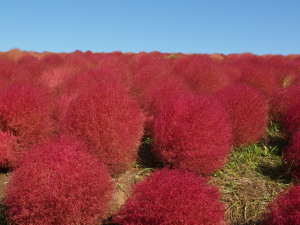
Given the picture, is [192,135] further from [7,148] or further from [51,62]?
[51,62]

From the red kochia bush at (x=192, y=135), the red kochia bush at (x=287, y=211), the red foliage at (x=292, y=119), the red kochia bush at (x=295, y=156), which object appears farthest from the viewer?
the red foliage at (x=292, y=119)

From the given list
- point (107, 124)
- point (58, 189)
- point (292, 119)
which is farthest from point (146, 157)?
point (292, 119)

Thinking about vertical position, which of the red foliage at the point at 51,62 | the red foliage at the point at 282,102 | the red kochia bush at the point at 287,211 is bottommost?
the red kochia bush at the point at 287,211

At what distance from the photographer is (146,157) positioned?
4.18 meters

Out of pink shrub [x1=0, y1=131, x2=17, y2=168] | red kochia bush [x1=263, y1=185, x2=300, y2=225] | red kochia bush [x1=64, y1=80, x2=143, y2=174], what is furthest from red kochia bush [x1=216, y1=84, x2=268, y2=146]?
pink shrub [x1=0, y1=131, x2=17, y2=168]

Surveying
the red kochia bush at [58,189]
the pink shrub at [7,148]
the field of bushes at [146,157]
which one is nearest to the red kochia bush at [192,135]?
the field of bushes at [146,157]

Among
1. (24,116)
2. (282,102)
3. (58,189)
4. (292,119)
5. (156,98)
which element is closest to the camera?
(58,189)

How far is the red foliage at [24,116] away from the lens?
370 centimetres

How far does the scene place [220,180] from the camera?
3668 mm

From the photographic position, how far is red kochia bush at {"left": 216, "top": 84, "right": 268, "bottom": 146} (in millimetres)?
4359

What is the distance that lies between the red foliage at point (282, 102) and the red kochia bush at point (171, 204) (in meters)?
3.44

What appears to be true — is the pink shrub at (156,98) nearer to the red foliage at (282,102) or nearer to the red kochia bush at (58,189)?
the red foliage at (282,102)

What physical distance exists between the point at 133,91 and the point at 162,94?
4.89ft

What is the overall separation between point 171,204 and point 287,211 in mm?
894
